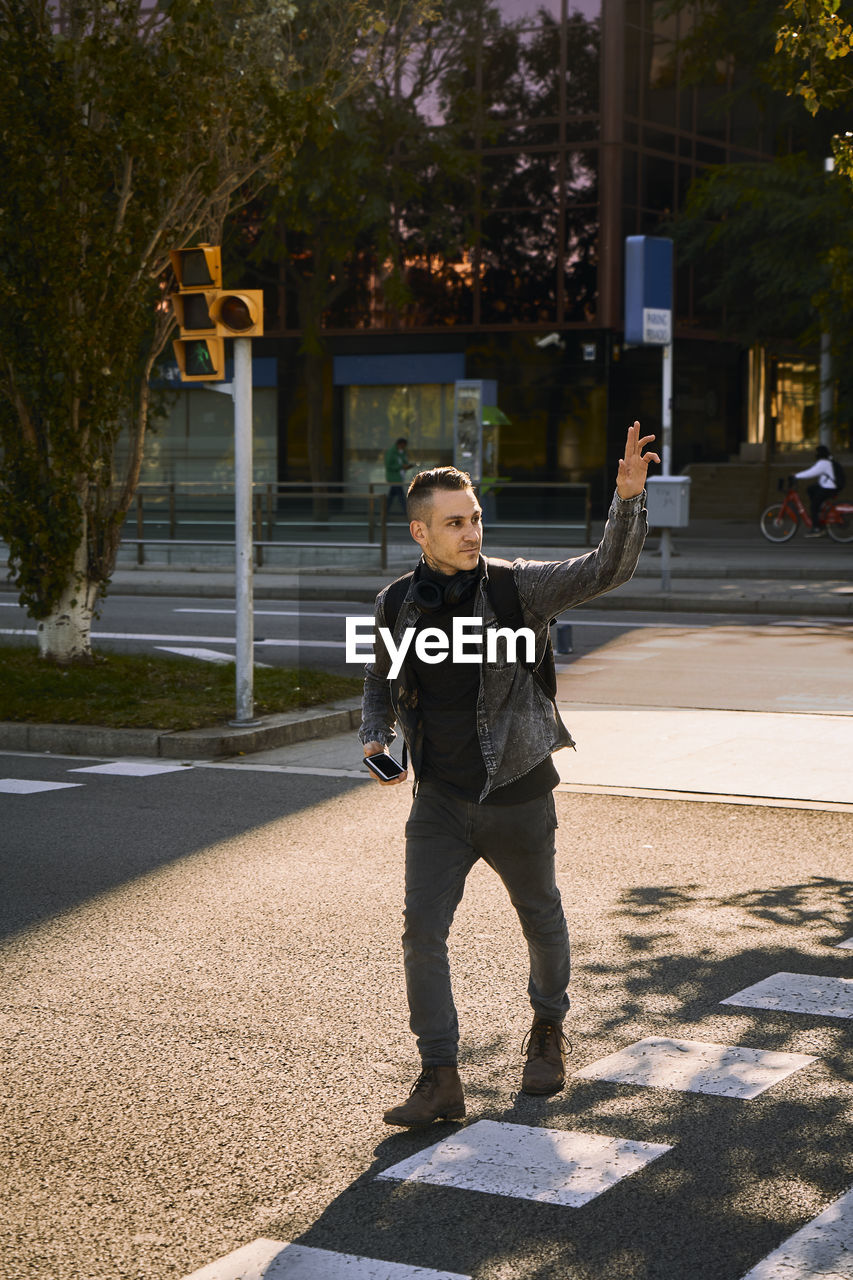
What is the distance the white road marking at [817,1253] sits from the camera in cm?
336

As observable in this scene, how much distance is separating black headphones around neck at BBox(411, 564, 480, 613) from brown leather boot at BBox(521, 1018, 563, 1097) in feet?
3.81

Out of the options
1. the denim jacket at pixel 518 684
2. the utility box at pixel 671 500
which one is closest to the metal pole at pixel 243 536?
the denim jacket at pixel 518 684

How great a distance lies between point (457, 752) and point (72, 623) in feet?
26.5

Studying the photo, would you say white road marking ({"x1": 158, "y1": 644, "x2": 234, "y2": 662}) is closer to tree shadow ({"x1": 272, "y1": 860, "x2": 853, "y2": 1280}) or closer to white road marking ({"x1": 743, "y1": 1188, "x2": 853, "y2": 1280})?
tree shadow ({"x1": 272, "y1": 860, "x2": 853, "y2": 1280})

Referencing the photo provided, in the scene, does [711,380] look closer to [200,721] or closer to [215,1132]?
[200,721]

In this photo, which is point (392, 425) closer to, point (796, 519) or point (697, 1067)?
point (796, 519)

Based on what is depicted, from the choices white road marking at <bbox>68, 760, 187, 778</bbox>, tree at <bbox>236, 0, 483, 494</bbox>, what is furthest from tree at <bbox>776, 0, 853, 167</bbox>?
tree at <bbox>236, 0, 483, 494</bbox>

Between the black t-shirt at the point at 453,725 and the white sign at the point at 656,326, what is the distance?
18019 millimetres

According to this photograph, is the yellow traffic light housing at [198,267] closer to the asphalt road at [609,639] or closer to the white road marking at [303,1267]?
the asphalt road at [609,639]

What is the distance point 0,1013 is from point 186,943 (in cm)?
90

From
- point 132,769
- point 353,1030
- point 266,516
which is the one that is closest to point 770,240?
point 266,516

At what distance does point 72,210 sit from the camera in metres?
11.3

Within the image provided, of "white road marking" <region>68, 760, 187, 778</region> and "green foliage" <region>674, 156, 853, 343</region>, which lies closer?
"white road marking" <region>68, 760, 187, 778</region>

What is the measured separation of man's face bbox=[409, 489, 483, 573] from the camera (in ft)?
14.0
